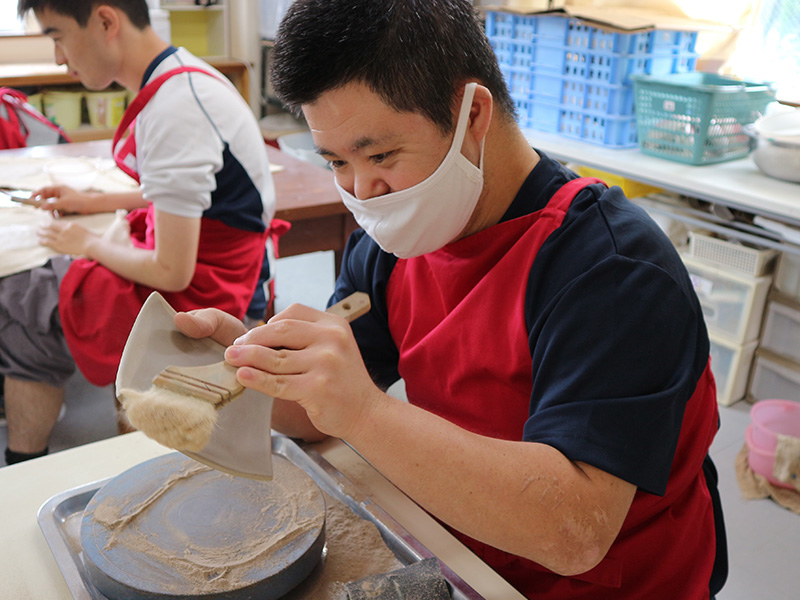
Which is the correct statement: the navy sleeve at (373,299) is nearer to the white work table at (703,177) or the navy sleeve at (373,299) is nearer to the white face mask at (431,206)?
the white face mask at (431,206)

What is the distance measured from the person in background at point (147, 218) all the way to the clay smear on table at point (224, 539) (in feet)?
3.15

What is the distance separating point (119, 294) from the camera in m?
1.84

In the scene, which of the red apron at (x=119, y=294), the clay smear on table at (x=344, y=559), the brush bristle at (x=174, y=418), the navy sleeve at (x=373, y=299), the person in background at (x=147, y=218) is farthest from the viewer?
the red apron at (x=119, y=294)

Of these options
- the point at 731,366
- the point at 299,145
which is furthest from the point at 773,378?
the point at 299,145

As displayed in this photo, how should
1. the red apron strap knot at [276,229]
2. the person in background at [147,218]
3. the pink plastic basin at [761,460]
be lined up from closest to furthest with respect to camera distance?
1. the person in background at [147,218]
2. the red apron strap knot at [276,229]
3. the pink plastic basin at [761,460]

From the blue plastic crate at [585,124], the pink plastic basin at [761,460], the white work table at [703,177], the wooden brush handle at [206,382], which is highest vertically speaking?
the wooden brush handle at [206,382]

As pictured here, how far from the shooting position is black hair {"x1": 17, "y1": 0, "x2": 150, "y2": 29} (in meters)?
1.77

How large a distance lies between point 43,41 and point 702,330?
491 centimetres

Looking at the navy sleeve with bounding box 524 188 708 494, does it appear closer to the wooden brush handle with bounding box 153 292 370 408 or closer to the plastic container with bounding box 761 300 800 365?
the wooden brush handle with bounding box 153 292 370 408

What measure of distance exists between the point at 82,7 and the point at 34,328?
0.85 metres

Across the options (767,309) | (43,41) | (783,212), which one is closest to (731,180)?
(783,212)

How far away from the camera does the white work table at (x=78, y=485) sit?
86 centimetres

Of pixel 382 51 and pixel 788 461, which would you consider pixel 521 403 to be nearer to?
pixel 382 51

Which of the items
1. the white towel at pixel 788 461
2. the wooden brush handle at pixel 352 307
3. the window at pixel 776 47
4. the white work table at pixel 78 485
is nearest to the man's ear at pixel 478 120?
the wooden brush handle at pixel 352 307
